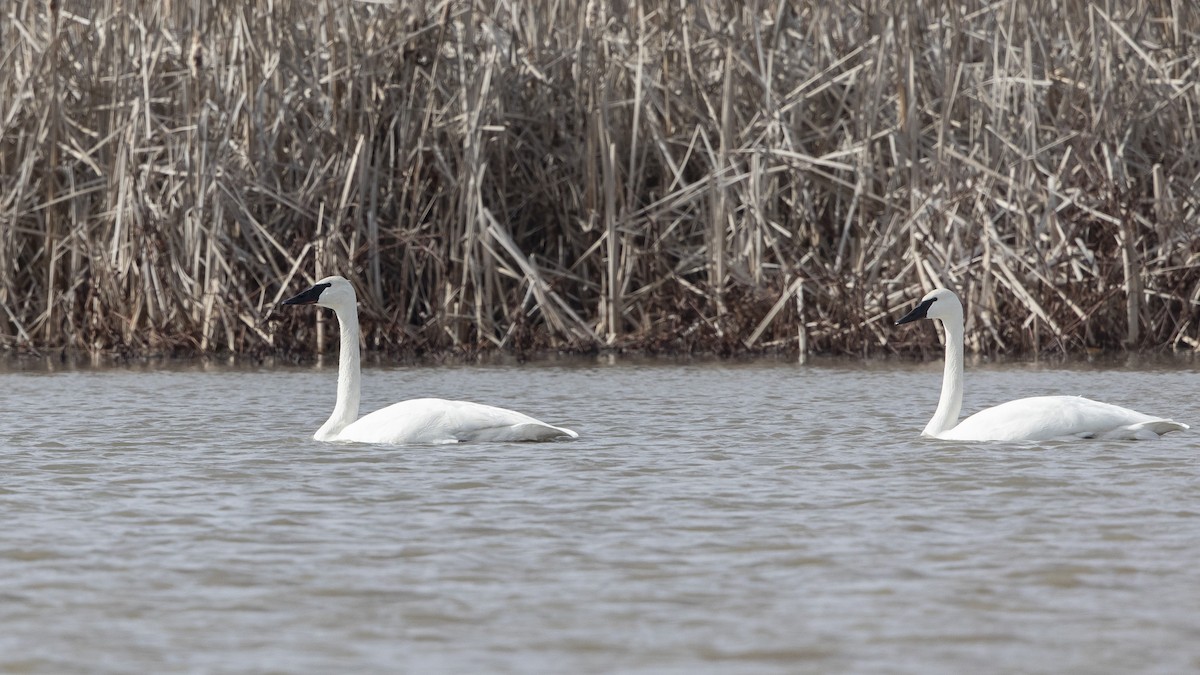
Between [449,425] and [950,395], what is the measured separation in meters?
2.40

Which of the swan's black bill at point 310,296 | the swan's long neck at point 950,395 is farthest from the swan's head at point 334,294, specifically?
the swan's long neck at point 950,395

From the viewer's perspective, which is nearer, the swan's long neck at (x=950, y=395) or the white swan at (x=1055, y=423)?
the white swan at (x=1055, y=423)

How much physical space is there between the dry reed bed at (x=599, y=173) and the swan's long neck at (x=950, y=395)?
14.2 ft

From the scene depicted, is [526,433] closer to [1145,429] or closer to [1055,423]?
[1055,423]

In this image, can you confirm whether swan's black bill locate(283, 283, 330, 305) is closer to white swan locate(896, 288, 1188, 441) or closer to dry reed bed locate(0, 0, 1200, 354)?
white swan locate(896, 288, 1188, 441)

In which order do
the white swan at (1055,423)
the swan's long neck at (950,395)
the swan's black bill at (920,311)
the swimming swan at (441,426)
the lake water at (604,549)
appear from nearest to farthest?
the lake water at (604,549) < the white swan at (1055,423) < the swimming swan at (441,426) < the swan's long neck at (950,395) < the swan's black bill at (920,311)

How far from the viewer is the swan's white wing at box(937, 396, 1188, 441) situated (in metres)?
8.32

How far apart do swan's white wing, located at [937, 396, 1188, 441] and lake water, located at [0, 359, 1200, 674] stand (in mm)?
94

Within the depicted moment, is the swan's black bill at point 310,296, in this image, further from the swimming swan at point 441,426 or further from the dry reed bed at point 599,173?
the dry reed bed at point 599,173

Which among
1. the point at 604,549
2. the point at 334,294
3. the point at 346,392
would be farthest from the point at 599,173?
the point at 604,549

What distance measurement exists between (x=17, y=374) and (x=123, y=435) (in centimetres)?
418

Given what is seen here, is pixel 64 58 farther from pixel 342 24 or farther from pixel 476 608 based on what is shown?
pixel 476 608

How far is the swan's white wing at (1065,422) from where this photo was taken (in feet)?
27.3

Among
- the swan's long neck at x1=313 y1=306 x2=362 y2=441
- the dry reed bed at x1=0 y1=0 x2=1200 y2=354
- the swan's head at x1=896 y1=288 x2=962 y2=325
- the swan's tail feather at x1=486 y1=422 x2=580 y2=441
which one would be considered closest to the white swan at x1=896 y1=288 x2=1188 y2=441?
the swan's head at x1=896 y1=288 x2=962 y2=325
